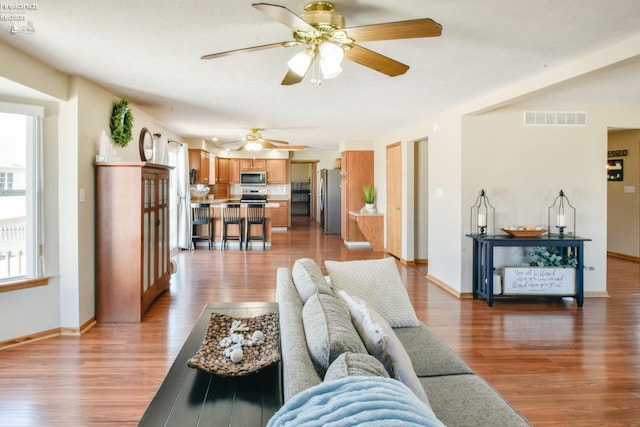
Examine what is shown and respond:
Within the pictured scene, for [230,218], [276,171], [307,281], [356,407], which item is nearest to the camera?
[356,407]

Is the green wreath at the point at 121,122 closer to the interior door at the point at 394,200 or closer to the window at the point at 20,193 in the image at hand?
the window at the point at 20,193

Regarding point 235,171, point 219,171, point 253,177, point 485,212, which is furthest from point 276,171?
point 485,212

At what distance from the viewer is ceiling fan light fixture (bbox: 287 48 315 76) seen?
237cm

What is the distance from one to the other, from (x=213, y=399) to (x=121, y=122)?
3.90m

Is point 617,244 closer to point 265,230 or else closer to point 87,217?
point 265,230

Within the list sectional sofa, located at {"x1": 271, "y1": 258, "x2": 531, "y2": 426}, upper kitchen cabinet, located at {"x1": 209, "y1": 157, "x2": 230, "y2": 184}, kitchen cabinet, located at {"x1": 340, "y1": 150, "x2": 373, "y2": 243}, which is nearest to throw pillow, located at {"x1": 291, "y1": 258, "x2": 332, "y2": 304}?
sectional sofa, located at {"x1": 271, "y1": 258, "x2": 531, "y2": 426}

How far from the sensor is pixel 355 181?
29.8 ft

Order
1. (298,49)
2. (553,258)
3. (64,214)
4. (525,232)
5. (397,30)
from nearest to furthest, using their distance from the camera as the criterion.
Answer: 1. (397,30)
2. (298,49)
3. (64,214)
4. (525,232)
5. (553,258)

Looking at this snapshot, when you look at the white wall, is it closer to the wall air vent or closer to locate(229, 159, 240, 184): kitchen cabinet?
the wall air vent

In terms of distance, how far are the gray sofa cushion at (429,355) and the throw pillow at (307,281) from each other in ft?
1.80

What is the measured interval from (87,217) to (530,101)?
4790 mm

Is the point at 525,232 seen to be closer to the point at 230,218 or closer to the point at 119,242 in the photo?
the point at 119,242

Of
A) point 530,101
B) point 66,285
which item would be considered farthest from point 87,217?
point 530,101

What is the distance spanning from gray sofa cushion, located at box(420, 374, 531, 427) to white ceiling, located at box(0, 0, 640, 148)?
6.26 feet
